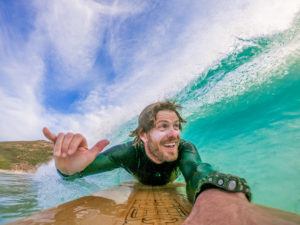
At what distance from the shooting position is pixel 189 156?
3045 millimetres

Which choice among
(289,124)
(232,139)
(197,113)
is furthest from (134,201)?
(197,113)

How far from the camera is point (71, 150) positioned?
1.97m

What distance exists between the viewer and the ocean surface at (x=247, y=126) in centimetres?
546

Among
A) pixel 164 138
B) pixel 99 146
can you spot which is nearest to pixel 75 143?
pixel 99 146

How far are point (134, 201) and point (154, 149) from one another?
3.57 feet

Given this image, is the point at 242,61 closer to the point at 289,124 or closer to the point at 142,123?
the point at 289,124

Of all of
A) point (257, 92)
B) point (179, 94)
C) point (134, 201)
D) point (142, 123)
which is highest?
point (179, 94)

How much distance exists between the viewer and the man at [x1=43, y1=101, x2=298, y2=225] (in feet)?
4.54

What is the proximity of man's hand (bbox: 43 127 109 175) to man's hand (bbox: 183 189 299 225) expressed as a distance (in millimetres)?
858

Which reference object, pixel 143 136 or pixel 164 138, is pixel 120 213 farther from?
pixel 143 136

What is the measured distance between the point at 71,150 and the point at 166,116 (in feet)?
5.51

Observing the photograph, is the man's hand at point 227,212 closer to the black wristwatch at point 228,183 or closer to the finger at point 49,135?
the black wristwatch at point 228,183

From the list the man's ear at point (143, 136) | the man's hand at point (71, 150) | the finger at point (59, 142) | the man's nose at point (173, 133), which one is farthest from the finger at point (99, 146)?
the man's ear at point (143, 136)

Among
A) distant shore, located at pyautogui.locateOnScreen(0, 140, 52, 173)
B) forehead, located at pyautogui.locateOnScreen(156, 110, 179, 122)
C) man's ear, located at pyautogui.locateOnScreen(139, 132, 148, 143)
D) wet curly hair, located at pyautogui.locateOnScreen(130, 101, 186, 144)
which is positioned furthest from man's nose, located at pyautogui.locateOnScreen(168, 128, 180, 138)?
distant shore, located at pyautogui.locateOnScreen(0, 140, 52, 173)
